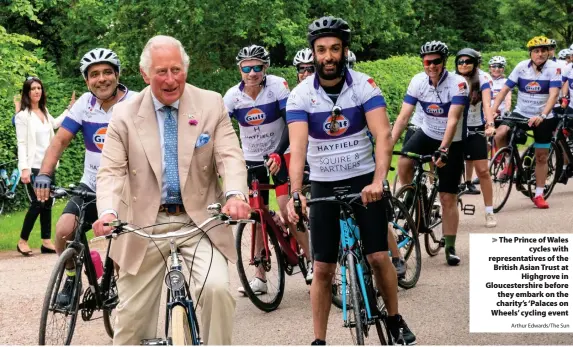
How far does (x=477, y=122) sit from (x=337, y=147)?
5.99 m

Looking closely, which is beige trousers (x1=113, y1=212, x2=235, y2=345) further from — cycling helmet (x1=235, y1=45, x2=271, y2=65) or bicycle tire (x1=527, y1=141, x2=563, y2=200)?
bicycle tire (x1=527, y1=141, x2=563, y2=200)

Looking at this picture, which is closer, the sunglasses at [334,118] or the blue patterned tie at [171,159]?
the blue patterned tie at [171,159]

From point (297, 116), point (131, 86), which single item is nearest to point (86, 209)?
point (297, 116)

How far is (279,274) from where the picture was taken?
8742 mm

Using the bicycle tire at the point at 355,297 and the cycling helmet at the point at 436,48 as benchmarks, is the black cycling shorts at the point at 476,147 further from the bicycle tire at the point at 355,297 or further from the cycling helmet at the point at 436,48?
the bicycle tire at the point at 355,297

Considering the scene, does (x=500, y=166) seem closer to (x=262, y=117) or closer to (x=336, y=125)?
(x=262, y=117)

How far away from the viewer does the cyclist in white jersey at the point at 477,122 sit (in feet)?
37.7

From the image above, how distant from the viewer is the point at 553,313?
750 cm

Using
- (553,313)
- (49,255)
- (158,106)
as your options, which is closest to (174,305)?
(158,106)

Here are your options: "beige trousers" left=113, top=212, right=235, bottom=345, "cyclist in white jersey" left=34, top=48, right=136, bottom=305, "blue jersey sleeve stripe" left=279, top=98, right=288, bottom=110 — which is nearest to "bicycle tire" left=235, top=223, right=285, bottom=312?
"blue jersey sleeve stripe" left=279, top=98, right=288, bottom=110

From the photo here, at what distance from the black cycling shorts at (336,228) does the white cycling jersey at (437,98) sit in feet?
12.0

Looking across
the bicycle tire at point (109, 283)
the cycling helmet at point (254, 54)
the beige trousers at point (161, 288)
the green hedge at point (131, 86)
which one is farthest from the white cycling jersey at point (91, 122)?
the green hedge at point (131, 86)

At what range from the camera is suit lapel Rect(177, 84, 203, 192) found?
5312 mm

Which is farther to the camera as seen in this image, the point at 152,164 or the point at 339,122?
the point at 339,122
